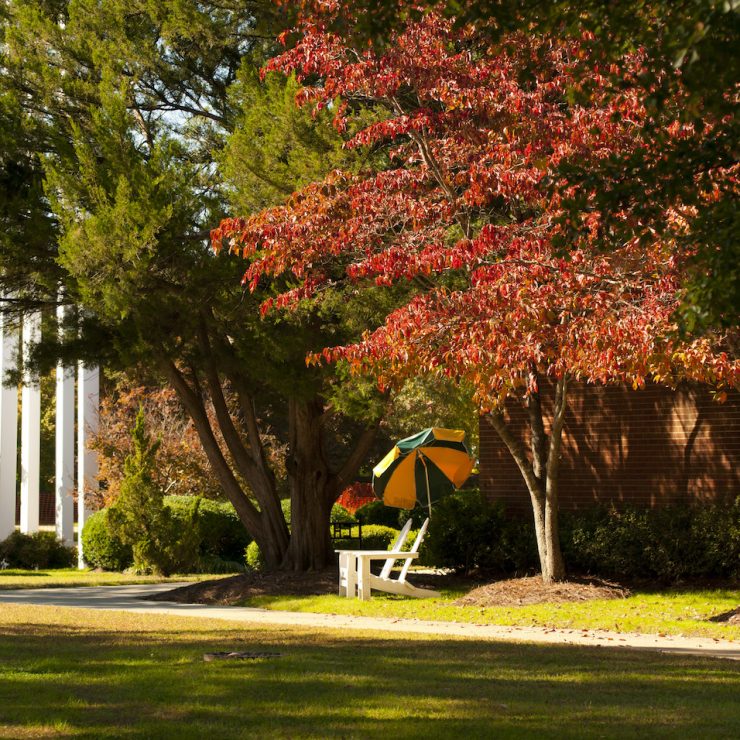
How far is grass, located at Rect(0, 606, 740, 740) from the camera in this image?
247 inches

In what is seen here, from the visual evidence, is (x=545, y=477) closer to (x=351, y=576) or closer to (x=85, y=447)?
(x=351, y=576)

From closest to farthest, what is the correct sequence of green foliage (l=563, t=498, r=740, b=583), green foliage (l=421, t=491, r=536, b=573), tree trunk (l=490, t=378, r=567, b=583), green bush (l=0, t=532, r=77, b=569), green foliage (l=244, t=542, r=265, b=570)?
green foliage (l=563, t=498, r=740, b=583), tree trunk (l=490, t=378, r=567, b=583), green foliage (l=421, t=491, r=536, b=573), green foliage (l=244, t=542, r=265, b=570), green bush (l=0, t=532, r=77, b=569)

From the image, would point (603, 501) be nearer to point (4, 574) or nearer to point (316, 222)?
point (316, 222)

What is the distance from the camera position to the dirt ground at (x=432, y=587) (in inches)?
550

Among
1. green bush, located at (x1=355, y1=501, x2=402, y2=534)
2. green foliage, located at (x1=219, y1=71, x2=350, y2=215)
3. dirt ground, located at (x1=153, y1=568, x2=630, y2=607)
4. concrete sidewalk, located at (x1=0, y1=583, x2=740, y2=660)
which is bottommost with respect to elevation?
concrete sidewalk, located at (x1=0, y1=583, x2=740, y2=660)

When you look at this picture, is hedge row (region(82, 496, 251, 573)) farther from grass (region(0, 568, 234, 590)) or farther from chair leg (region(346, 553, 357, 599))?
chair leg (region(346, 553, 357, 599))

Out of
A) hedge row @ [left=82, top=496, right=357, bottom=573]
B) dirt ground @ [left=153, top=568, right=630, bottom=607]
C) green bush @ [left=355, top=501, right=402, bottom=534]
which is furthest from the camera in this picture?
green bush @ [left=355, top=501, right=402, bottom=534]

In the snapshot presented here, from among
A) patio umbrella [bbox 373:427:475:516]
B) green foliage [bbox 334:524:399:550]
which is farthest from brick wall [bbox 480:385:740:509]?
green foliage [bbox 334:524:399:550]

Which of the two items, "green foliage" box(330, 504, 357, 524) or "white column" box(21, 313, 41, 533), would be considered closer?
"green foliage" box(330, 504, 357, 524)

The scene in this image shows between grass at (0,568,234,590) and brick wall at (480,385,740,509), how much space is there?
7.50 metres

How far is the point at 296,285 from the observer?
14.7 metres

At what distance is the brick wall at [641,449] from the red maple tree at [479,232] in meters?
2.12

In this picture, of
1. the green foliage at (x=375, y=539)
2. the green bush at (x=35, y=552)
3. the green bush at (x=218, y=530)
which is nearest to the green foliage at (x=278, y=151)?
the green foliage at (x=375, y=539)

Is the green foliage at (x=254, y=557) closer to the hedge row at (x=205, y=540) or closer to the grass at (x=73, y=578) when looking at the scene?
the grass at (x=73, y=578)
